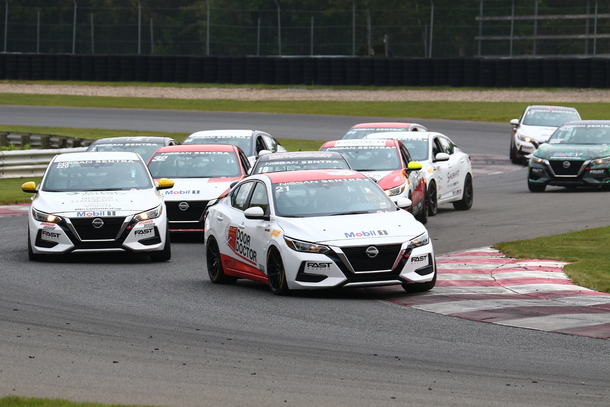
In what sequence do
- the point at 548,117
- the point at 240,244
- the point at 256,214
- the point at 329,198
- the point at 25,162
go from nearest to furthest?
the point at 256,214, the point at 329,198, the point at 240,244, the point at 25,162, the point at 548,117

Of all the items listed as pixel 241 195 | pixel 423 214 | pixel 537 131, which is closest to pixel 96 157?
pixel 241 195

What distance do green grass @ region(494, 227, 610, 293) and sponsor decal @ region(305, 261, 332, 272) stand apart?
287 cm

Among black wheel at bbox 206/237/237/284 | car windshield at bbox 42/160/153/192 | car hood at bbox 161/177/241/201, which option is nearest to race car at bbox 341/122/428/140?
car hood at bbox 161/177/241/201

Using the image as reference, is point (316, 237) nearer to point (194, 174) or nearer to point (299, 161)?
point (299, 161)

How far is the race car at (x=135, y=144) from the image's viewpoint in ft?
67.5

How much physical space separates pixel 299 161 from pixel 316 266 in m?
4.74

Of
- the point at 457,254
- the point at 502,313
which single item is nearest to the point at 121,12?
the point at 457,254

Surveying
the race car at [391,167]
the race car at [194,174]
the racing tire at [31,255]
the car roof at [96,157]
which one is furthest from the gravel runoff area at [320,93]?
the racing tire at [31,255]

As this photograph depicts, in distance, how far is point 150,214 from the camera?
46.8 feet

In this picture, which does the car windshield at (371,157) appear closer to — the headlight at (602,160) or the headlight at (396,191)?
the headlight at (396,191)

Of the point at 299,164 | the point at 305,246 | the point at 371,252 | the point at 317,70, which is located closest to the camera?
the point at 371,252

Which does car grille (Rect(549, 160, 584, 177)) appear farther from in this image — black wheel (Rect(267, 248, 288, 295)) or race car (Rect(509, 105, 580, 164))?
black wheel (Rect(267, 248, 288, 295))

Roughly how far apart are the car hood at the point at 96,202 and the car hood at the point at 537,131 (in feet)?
57.2

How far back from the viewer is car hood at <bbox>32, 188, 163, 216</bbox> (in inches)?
553
